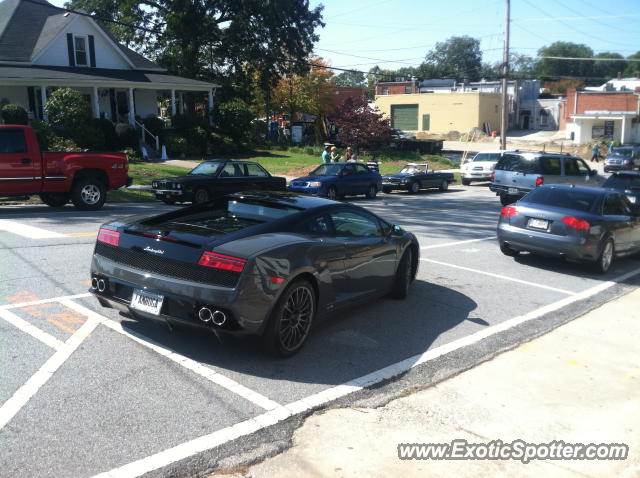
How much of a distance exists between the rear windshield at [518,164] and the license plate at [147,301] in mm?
17913

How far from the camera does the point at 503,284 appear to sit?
946 centimetres

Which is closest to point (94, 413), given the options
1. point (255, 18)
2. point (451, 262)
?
point (451, 262)

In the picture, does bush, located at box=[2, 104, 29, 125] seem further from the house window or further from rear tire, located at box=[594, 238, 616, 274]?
rear tire, located at box=[594, 238, 616, 274]

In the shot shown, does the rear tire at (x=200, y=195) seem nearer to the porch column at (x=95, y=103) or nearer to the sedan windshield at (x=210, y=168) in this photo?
the sedan windshield at (x=210, y=168)

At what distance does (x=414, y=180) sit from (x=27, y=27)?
23.8m

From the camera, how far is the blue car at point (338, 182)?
827 inches

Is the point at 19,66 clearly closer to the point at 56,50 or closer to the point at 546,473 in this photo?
the point at 56,50

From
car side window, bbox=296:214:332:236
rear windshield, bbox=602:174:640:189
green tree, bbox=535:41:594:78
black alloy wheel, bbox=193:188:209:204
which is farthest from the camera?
green tree, bbox=535:41:594:78

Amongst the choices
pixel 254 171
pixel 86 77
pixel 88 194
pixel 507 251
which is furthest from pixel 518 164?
pixel 86 77

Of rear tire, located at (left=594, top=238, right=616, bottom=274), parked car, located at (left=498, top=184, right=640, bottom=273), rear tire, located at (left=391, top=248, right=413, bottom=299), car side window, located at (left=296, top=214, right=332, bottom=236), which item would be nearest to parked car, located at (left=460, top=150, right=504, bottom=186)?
parked car, located at (left=498, top=184, right=640, bottom=273)

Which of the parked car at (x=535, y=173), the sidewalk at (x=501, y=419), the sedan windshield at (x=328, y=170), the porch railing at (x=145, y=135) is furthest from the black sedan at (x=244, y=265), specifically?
the porch railing at (x=145, y=135)

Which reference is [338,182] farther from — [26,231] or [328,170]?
[26,231]

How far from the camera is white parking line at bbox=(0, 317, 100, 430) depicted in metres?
4.43

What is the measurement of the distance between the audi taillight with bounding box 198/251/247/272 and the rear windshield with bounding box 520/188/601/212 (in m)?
7.41
